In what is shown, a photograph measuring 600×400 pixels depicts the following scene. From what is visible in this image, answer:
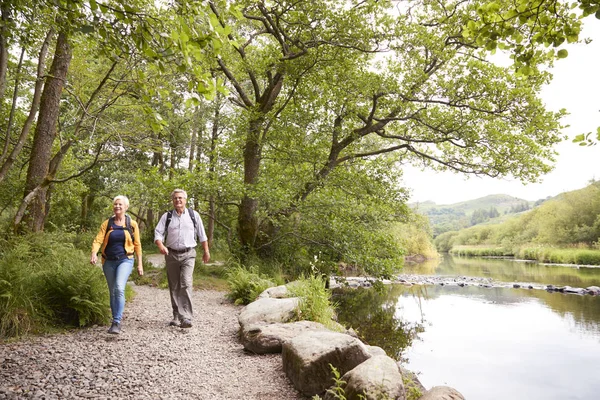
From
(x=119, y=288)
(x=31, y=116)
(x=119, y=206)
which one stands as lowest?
(x=119, y=288)

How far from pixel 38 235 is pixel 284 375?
22.0 ft

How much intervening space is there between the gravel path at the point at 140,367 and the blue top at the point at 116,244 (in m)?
1.15

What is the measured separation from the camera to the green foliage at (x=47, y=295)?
16.8 ft

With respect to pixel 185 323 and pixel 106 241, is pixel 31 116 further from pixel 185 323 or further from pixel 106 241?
pixel 185 323

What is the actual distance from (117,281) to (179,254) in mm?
1041

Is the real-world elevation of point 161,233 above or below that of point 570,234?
below

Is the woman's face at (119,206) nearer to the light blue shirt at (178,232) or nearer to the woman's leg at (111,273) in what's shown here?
the light blue shirt at (178,232)

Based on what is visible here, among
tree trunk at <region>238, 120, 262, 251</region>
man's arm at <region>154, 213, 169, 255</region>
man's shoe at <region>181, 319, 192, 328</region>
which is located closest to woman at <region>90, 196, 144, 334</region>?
man's arm at <region>154, 213, 169, 255</region>

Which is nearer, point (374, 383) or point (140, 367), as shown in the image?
point (374, 383)

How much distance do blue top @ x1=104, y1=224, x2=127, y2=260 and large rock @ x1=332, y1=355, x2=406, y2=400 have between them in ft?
12.6

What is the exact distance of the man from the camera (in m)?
6.26

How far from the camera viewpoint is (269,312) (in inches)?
250

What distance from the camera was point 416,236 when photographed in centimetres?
4525

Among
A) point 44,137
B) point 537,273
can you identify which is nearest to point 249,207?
point 44,137
